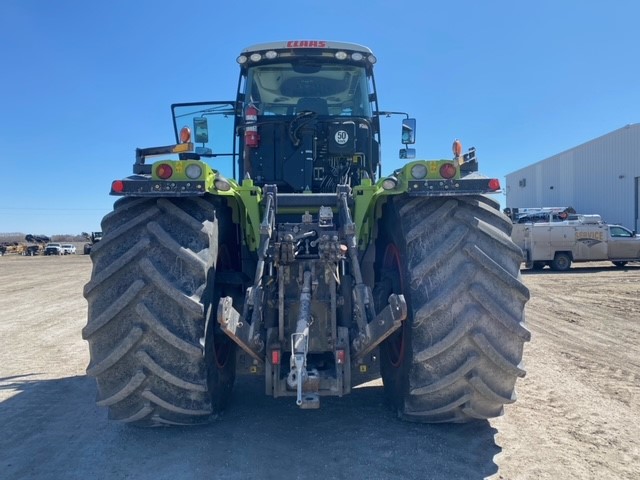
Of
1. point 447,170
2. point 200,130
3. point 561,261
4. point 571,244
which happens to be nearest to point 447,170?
point 447,170

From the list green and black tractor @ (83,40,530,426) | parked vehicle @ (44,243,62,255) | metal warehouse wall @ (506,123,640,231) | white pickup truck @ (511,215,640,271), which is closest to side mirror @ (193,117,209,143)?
green and black tractor @ (83,40,530,426)

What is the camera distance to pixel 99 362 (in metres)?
3.40

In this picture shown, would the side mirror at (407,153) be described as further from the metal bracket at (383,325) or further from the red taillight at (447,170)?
the metal bracket at (383,325)

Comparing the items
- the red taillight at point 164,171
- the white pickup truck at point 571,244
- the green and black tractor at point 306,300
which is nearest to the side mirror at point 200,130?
the green and black tractor at point 306,300

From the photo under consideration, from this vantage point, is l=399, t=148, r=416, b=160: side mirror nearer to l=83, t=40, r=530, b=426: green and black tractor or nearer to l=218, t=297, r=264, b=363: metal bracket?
l=83, t=40, r=530, b=426: green and black tractor

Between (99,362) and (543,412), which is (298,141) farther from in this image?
(543,412)

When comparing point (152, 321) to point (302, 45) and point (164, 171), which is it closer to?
point (164, 171)

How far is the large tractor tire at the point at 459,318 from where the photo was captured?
3365 mm

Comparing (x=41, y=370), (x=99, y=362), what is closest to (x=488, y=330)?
(x=99, y=362)

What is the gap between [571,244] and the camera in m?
20.1

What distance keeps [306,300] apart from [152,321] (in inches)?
39.3

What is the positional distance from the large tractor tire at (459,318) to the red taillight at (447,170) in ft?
0.76

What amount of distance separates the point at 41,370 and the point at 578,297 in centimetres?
1161

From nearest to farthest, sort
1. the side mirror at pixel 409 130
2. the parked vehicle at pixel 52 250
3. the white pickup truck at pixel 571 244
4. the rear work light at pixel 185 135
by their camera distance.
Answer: the rear work light at pixel 185 135 < the side mirror at pixel 409 130 < the white pickup truck at pixel 571 244 < the parked vehicle at pixel 52 250
